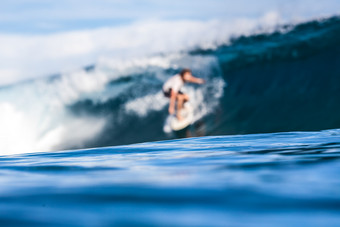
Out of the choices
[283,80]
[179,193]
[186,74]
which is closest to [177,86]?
[186,74]

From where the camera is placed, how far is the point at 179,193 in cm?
136

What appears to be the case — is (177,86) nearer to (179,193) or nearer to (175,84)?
(175,84)

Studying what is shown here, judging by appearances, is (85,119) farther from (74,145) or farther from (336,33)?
(336,33)

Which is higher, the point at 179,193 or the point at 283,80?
the point at 283,80

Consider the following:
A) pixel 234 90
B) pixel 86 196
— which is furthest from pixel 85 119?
pixel 86 196

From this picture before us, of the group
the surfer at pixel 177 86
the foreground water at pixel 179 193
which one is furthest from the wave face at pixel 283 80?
the foreground water at pixel 179 193

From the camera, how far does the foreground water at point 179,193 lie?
106 cm

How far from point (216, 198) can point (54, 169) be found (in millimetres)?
1139

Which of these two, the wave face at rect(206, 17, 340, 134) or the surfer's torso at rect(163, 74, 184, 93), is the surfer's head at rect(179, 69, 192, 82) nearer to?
the surfer's torso at rect(163, 74, 184, 93)

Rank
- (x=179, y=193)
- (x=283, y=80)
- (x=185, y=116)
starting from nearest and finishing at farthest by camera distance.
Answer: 1. (x=179, y=193)
2. (x=185, y=116)
3. (x=283, y=80)

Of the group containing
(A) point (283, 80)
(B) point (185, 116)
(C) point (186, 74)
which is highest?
(A) point (283, 80)

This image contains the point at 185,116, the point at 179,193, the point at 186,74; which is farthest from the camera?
the point at 185,116

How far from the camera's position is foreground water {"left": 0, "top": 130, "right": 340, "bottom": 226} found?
1060mm

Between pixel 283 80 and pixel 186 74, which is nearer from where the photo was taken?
pixel 186 74
